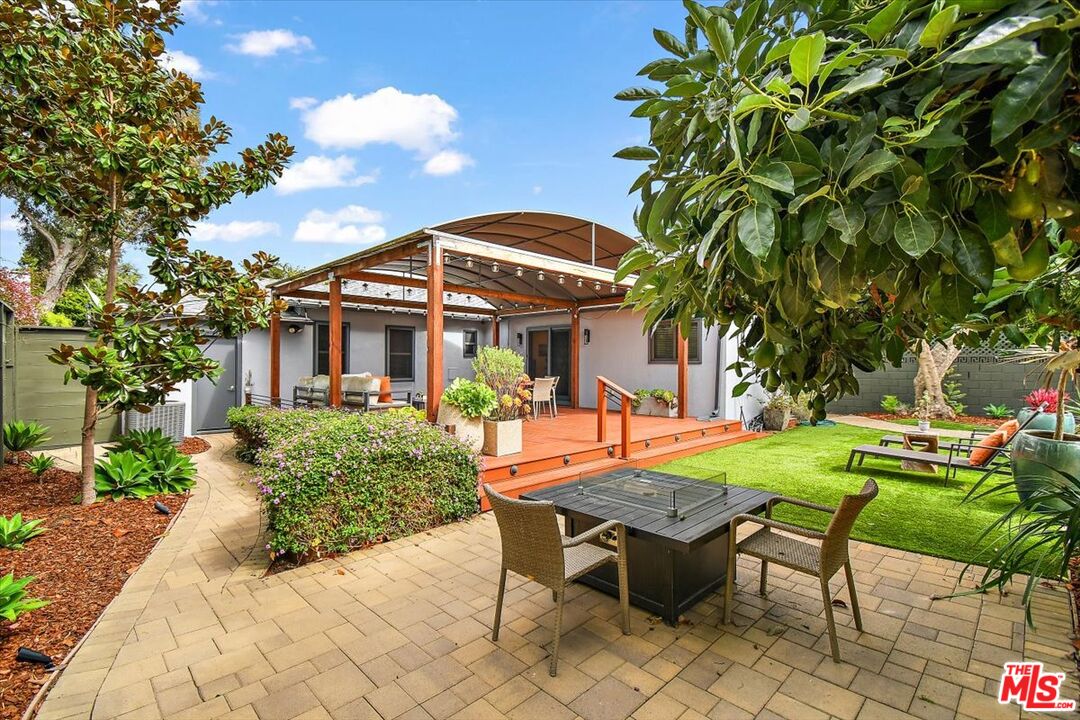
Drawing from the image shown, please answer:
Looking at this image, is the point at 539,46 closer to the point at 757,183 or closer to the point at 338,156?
the point at 757,183

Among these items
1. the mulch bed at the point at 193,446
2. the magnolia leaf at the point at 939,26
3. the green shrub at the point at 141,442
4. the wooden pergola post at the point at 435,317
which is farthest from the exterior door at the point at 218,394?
the magnolia leaf at the point at 939,26

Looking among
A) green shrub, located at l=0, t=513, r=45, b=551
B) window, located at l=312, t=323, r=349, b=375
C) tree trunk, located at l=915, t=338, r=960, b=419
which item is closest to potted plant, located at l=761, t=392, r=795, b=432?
tree trunk, located at l=915, t=338, r=960, b=419

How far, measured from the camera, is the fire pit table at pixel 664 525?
113 inches

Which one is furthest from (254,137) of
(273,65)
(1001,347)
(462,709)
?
(1001,347)

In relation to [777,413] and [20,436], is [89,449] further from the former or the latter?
[777,413]

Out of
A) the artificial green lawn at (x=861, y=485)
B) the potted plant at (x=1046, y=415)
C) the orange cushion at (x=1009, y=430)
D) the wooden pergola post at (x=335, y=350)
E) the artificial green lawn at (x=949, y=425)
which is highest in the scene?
the wooden pergola post at (x=335, y=350)

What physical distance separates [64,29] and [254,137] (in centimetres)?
161

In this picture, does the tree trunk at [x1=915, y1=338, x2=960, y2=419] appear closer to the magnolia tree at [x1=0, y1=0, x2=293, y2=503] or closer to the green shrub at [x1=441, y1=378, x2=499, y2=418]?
the green shrub at [x1=441, y1=378, x2=499, y2=418]

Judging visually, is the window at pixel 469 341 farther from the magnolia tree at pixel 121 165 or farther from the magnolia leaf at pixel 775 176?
the magnolia leaf at pixel 775 176

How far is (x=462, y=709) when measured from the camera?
2203 millimetres

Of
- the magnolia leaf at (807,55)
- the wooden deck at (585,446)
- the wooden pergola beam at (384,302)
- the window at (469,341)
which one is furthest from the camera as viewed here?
the window at (469,341)

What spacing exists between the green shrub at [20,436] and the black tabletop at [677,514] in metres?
7.31

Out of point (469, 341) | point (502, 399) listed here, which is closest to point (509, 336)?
point (469, 341)

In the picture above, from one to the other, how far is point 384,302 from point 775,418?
8644mm
